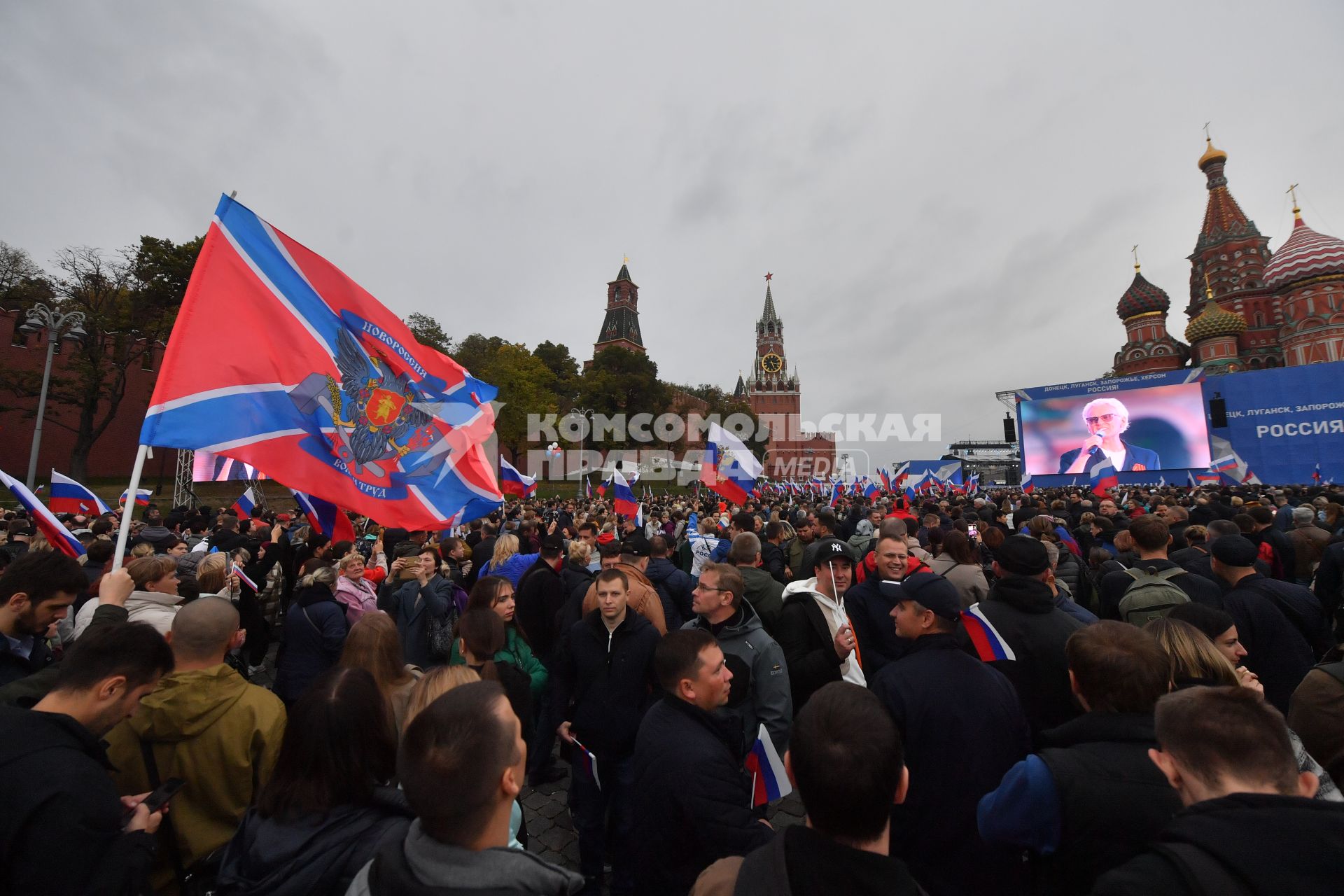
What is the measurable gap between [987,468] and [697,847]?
81248 millimetres

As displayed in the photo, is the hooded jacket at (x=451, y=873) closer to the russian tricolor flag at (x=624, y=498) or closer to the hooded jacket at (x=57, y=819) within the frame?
the hooded jacket at (x=57, y=819)

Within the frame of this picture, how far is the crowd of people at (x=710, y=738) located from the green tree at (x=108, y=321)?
3099 centimetres

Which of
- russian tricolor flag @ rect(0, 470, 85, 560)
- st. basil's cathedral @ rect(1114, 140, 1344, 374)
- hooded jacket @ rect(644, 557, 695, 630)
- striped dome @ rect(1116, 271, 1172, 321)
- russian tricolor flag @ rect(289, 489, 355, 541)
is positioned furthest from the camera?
striped dome @ rect(1116, 271, 1172, 321)

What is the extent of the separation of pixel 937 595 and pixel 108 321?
120 feet

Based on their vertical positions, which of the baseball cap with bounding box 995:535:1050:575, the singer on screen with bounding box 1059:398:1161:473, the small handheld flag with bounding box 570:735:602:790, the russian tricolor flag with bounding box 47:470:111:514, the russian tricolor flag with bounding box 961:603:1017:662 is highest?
the singer on screen with bounding box 1059:398:1161:473

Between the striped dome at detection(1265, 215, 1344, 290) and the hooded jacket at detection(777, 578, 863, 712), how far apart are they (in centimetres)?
5495

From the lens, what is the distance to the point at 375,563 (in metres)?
6.80

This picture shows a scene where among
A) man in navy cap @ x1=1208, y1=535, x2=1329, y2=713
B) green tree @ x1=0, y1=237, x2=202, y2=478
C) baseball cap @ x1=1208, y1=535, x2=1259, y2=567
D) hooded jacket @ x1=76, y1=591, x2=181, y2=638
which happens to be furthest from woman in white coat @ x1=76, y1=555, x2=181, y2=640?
green tree @ x1=0, y1=237, x2=202, y2=478

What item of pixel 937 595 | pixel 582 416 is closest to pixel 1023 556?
pixel 937 595

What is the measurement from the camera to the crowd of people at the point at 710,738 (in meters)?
1.41

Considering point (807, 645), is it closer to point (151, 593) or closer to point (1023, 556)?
point (1023, 556)

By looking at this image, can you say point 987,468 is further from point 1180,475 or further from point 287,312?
point 287,312

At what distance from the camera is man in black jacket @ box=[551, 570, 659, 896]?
339cm

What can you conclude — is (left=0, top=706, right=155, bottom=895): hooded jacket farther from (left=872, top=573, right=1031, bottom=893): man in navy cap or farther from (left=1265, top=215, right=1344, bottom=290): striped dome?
(left=1265, top=215, right=1344, bottom=290): striped dome
